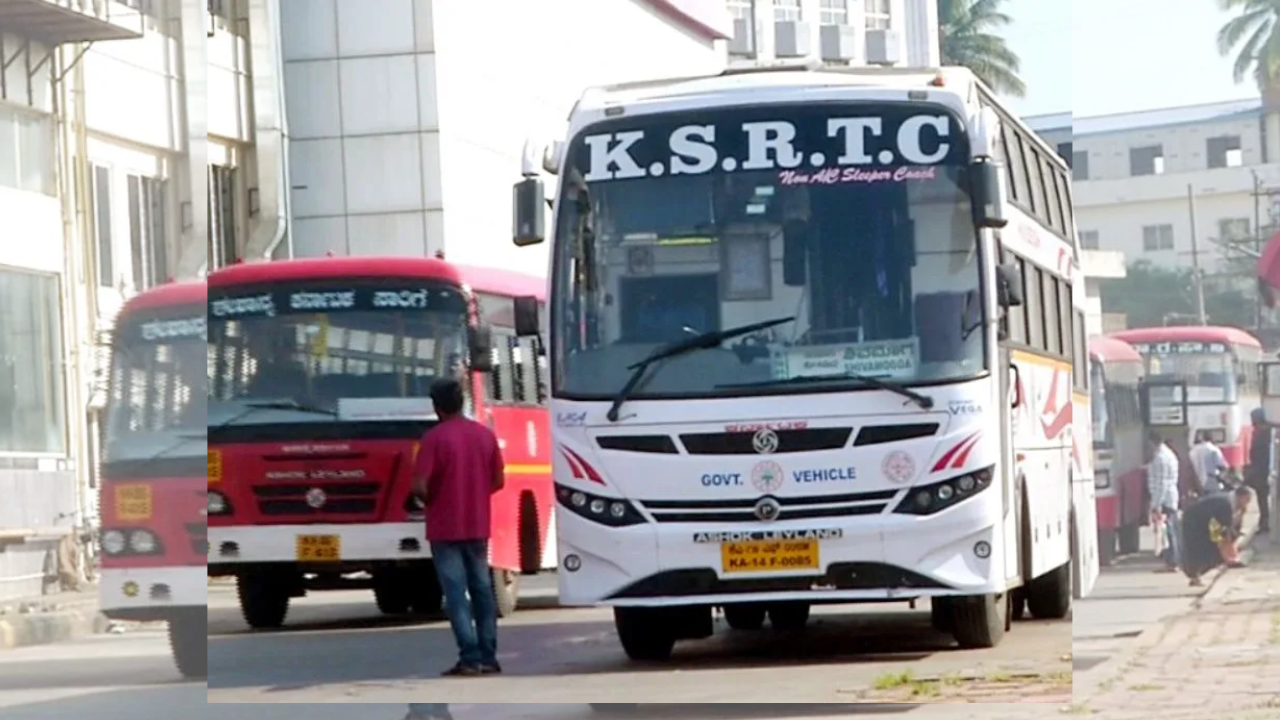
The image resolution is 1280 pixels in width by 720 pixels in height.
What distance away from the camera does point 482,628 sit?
12203 millimetres

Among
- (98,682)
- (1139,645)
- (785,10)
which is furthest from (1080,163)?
(785,10)

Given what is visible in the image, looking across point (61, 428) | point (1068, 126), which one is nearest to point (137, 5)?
point (61, 428)

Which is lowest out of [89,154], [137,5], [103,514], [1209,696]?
[1209,696]

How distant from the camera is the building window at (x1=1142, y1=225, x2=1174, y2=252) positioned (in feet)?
33.1

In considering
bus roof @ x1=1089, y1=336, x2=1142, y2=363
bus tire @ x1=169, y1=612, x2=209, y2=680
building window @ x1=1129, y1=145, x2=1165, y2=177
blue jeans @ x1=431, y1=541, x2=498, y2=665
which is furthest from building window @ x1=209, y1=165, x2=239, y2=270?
bus roof @ x1=1089, y1=336, x2=1142, y2=363

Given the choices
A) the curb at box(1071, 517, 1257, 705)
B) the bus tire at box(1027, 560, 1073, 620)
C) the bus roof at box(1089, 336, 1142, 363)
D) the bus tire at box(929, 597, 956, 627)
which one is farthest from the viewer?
the bus tire at box(1027, 560, 1073, 620)

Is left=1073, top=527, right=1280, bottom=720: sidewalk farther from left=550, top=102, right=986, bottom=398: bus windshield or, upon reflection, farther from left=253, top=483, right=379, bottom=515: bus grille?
left=253, top=483, right=379, bottom=515: bus grille

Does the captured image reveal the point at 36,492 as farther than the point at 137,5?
No

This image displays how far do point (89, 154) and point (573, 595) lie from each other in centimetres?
562

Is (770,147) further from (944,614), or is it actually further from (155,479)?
(155,479)

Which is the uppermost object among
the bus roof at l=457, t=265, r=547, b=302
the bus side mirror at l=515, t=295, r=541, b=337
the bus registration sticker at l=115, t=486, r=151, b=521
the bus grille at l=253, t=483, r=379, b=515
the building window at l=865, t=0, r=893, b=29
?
the building window at l=865, t=0, r=893, b=29

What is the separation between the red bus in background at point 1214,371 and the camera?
1033 centimetres

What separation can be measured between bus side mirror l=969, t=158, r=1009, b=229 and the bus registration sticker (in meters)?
5.92

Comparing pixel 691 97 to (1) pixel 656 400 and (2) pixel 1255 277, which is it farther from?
(2) pixel 1255 277
